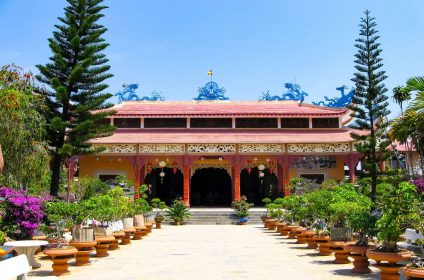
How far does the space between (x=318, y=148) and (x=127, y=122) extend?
1032 centimetres

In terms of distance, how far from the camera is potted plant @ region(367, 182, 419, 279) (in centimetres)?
576

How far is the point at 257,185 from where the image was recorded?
2445cm

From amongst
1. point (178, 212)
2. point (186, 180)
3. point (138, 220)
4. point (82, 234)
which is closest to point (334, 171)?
point (186, 180)

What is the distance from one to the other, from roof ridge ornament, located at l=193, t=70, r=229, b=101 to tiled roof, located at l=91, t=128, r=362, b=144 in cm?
Answer: 520

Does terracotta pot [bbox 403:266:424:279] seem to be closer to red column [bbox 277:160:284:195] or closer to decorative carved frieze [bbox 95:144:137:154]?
red column [bbox 277:160:284:195]

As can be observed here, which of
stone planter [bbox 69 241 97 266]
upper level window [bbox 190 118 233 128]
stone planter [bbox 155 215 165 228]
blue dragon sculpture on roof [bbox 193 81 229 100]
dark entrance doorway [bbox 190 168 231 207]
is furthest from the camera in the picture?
blue dragon sculpture on roof [bbox 193 81 229 100]

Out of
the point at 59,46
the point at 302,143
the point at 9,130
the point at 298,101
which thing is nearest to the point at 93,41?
the point at 59,46

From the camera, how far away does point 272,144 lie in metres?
A: 21.1

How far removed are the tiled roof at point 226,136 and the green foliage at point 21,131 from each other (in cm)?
772

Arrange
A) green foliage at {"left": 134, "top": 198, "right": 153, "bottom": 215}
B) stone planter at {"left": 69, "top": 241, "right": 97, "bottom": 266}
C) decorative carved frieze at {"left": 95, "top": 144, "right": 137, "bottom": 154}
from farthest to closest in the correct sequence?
decorative carved frieze at {"left": 95, "top": 144, "right": 137, "bottom": 154}, green foliage at {"left": 134, "top": 198, "right": 153, "bottom": 215}, stone planter at {"left": 69, "top": 241, "right": 97, "bottom": 266}

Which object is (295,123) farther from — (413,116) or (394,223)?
(394,223)

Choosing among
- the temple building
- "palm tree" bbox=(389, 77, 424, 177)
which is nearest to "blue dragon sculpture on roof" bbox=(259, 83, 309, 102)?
the temple building

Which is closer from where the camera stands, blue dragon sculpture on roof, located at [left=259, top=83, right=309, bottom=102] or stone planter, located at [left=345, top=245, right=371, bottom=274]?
stone planter, located at [left=345, top=245, right=371, bottom=274]

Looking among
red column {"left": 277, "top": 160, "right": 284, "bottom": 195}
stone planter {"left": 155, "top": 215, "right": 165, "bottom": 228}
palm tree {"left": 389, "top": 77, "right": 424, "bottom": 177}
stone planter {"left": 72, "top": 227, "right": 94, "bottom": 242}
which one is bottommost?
stone planter {"left": 155, "top": 215, "right": 165, "bottom": 228}
